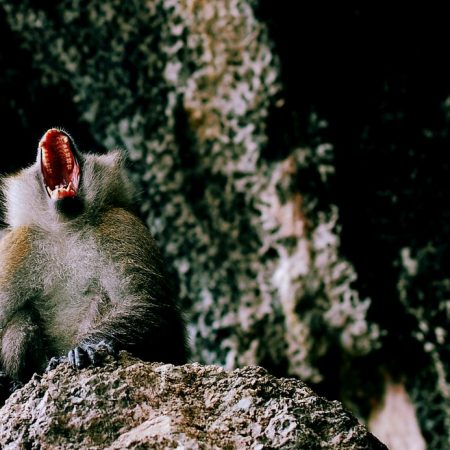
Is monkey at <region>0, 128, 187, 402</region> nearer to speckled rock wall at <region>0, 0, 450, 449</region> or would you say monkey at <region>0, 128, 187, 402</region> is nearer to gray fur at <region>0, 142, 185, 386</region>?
gray fur at <region>0, 142, 185, 386</region>

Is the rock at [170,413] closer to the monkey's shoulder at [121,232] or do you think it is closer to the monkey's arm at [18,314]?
the monkey's arm at [18,314]

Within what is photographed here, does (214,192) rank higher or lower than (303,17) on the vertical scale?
lower

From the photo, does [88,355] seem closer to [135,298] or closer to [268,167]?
[135,298]

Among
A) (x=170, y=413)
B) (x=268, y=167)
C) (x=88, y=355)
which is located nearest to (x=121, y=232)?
(x=88, y=355)

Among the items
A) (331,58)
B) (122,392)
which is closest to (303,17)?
(331,58)

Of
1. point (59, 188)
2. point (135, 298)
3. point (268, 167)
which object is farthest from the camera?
point (268, 167)

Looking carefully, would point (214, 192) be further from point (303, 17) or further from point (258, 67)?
point (303, 17)

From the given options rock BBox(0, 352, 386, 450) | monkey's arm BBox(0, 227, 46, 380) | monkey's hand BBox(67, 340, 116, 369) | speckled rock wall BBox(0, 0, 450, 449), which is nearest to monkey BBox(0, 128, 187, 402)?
monkey's arm BBox(0, 227, 46, 380)
